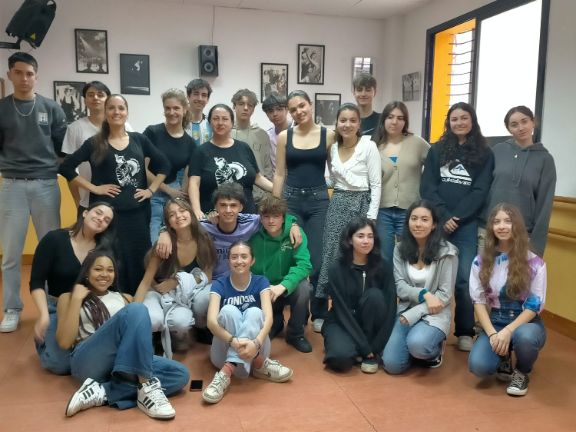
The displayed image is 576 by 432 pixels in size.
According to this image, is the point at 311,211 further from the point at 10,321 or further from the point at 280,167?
the point at 10,321

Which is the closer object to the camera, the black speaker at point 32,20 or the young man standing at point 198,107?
the young man standing at point 198,107

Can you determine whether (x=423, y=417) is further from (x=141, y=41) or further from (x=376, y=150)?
(x=141, y=41)

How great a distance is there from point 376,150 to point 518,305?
113cm

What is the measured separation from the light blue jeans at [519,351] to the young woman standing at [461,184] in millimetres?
461

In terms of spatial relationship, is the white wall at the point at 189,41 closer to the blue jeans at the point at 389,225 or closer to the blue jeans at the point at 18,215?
the blue jeans at the point at 18,215

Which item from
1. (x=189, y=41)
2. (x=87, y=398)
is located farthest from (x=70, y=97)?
(x=87, y=398)

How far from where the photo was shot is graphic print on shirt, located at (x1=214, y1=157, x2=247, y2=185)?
303 centimetres

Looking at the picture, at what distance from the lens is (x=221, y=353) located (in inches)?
Answer: 102

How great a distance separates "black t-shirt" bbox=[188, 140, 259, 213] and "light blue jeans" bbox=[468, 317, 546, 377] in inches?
60.3

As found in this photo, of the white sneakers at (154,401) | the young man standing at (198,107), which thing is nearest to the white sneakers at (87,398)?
the white sneakers at (154,401)

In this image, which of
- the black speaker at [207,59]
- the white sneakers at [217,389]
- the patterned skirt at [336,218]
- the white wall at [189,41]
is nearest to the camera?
the white sneakers at [217,389]

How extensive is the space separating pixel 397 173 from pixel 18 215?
2.34 meters

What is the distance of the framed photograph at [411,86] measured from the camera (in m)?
5.51

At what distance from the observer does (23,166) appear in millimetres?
3131
